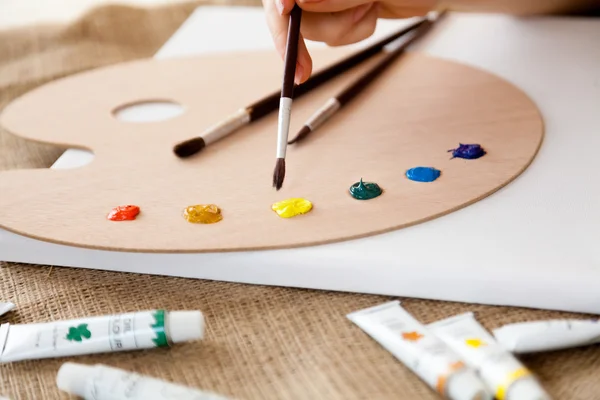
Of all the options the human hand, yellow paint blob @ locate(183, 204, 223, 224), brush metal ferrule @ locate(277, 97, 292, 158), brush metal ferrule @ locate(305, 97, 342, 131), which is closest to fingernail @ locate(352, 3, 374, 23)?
the human hand

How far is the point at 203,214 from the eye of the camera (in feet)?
2.13

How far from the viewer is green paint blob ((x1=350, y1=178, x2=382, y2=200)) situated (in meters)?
0.67

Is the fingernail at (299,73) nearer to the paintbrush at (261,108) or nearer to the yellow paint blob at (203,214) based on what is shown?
the paintbrush at (261,108)

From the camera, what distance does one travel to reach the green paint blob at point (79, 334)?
1.79 feet

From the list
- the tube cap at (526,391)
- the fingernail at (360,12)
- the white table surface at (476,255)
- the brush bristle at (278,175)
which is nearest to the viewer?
the tube cap at (526,391)

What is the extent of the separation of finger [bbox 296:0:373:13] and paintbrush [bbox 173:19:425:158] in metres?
0.09

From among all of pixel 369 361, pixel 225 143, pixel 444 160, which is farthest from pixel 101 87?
pixel 369 361

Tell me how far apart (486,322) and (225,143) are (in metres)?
0.33

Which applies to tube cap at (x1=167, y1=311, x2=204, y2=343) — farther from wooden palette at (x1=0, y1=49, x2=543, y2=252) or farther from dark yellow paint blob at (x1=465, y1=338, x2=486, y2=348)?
dark yellow paint blob at (x1=465, y1=338, x2=486, y2=348)

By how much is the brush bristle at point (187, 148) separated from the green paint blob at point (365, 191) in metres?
0.17

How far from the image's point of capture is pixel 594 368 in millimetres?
522

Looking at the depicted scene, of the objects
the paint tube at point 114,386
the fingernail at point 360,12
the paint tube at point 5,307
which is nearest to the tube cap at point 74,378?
the paint tube at point 114,386

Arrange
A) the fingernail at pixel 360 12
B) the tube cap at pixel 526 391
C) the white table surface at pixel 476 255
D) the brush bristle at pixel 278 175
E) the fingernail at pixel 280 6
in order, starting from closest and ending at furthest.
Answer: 1. the tube cap at pixel 526 391
2. the white table surface at pixel 476 255
3. the brush bristle at pixel 278 175
4. the fingernail at pixel 280 6
5. the fingernail at pixel 360 12

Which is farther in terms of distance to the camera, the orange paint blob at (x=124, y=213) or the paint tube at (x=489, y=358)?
the orange paint blob at (x=124, y=213)
